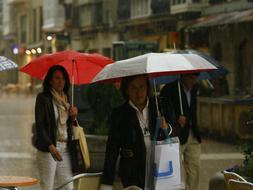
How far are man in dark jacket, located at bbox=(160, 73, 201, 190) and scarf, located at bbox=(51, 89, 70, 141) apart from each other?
137 cm

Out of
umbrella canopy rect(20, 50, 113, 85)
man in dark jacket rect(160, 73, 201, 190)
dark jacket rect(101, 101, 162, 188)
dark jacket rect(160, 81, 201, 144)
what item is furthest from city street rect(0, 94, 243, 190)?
dark jacket rect(101, 101, 162, 188)

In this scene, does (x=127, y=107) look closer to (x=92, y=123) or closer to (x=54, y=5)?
(x=92, y=123)

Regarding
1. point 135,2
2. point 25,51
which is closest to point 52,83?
point 135,2

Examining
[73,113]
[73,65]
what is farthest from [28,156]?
[73,113]

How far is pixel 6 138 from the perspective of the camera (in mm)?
19953

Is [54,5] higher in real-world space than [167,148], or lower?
higher

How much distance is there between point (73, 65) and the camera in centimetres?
887

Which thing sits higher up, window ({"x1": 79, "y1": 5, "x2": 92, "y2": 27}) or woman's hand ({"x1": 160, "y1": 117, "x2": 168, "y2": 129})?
window ({"x1": 79, "y1": 5, "x2": 92, "y2": 27})

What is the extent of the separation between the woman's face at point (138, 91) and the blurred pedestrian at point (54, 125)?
1547 mm

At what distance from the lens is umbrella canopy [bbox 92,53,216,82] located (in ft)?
20.8

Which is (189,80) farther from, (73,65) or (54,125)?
(54,125)

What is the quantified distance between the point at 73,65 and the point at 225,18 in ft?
73.8

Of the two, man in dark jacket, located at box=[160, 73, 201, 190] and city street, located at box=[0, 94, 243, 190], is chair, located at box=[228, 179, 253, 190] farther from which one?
city street, located at box=[0, 94, 243, 190]

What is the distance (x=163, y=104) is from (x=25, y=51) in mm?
61074
